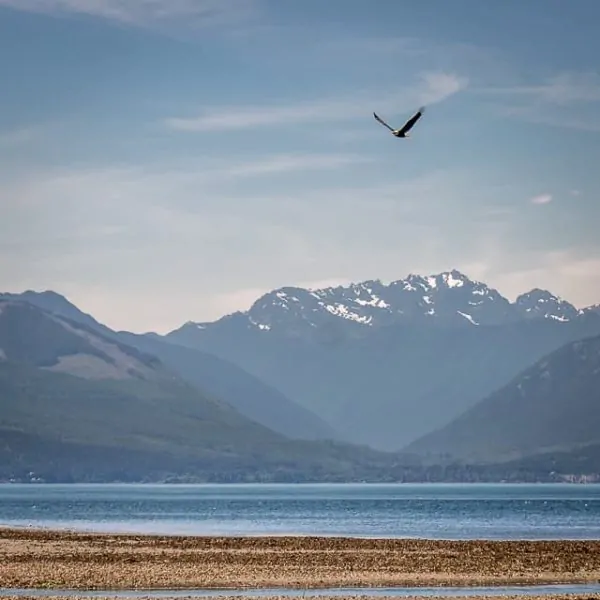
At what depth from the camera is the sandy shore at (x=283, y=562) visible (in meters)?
69.6

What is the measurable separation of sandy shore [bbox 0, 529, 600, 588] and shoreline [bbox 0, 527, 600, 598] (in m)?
0.05

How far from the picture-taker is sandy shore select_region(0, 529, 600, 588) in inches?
2739

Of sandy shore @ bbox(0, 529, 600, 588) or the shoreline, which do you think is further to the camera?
sandy shore @ bbox(0, 529, 600, 588)

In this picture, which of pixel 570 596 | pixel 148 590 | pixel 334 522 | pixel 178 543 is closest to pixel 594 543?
pixel 178 543

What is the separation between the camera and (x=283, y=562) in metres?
79.8

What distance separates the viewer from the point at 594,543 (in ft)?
321

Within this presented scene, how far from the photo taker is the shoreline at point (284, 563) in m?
69.1

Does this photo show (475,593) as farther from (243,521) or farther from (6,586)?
(243,521)

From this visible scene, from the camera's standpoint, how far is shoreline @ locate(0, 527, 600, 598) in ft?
227

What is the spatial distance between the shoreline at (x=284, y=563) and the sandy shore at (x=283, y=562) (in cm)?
5

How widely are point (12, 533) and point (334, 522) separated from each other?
50691mm

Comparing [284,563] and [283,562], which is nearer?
[284,563]

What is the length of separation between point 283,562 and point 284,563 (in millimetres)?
694

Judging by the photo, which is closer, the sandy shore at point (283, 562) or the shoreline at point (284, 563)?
the shoreline at point (284, 563)
